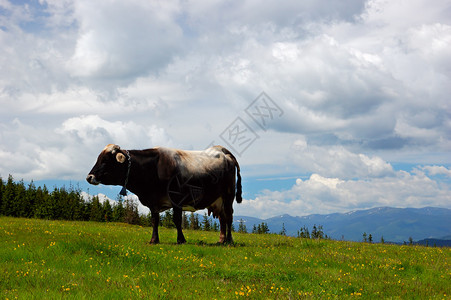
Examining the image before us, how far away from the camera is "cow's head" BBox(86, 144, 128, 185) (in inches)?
596

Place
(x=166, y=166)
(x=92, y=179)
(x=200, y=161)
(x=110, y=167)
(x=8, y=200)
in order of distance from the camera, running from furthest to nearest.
Answer: (x=8, y=200)
(x=200, y=161)
(x=166, y=166)
(x=110, y=167)
(x=92, y=179)

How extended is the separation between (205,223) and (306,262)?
77040mm

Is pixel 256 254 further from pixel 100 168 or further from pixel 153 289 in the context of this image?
pixel 100 168

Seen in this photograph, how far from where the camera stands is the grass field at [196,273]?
8.70 meters

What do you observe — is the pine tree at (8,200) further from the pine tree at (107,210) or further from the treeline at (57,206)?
the pine tree at (107,210)

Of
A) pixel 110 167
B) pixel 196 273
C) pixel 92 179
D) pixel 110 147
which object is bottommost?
pixel 196 273

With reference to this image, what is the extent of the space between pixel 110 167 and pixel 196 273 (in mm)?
6717

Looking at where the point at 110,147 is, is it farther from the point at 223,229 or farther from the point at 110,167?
the point at 223,229

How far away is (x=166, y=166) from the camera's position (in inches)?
627

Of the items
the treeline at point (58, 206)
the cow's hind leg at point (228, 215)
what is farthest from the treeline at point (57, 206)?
the cow's hind leg at point (228, 215)

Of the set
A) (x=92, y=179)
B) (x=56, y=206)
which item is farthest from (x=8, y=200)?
(x=92, y=179)

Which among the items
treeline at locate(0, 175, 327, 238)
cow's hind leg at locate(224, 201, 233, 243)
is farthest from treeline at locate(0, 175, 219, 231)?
cow's hind leg at locate(224, 201, 233, 243)

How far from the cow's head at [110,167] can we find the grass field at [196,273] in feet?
9.48

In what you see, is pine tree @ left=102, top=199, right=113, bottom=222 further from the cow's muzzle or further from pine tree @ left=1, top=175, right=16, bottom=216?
the cow's muzzle
